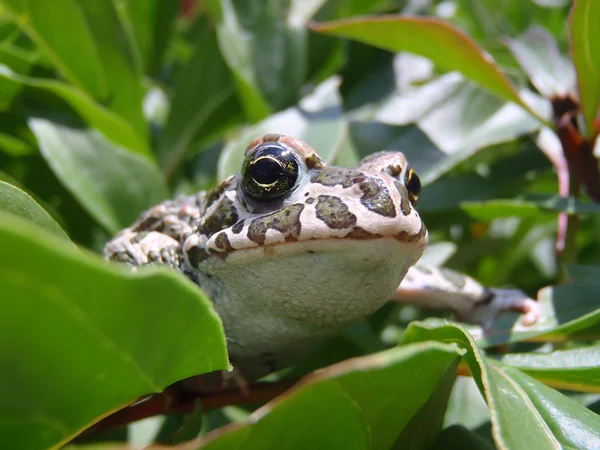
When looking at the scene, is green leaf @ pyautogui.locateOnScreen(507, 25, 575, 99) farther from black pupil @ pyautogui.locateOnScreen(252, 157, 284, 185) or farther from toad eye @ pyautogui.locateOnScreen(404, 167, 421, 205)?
black pupil @ pyautogui.locateOnScreen(252, 157, 284, 185)

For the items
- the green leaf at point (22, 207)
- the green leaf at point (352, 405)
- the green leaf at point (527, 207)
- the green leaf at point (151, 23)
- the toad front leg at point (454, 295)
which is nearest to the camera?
the green leaf at point (352, 405)

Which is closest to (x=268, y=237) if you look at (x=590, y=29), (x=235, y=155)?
(x=235, y=155)

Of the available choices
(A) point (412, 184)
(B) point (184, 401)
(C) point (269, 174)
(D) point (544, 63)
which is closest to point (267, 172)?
(C) point (269, 174)

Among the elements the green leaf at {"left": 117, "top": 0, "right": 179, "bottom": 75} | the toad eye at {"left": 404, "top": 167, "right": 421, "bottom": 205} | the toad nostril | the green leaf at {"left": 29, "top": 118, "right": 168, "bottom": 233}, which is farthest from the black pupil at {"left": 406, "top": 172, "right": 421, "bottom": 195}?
the green leaf at {"left": 117, "top": 0, "right": 179, "bottom": 75}

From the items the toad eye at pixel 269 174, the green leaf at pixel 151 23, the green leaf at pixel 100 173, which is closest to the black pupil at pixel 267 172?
the toad eye at pixel 269 174

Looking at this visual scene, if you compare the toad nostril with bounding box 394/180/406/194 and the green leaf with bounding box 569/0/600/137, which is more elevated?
the green leaf with bounding box 569/0/600/137

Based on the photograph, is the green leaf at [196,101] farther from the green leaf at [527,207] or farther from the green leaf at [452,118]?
the green leaf at [527,207]

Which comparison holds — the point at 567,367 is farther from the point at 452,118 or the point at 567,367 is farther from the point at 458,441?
the point at 452,118
